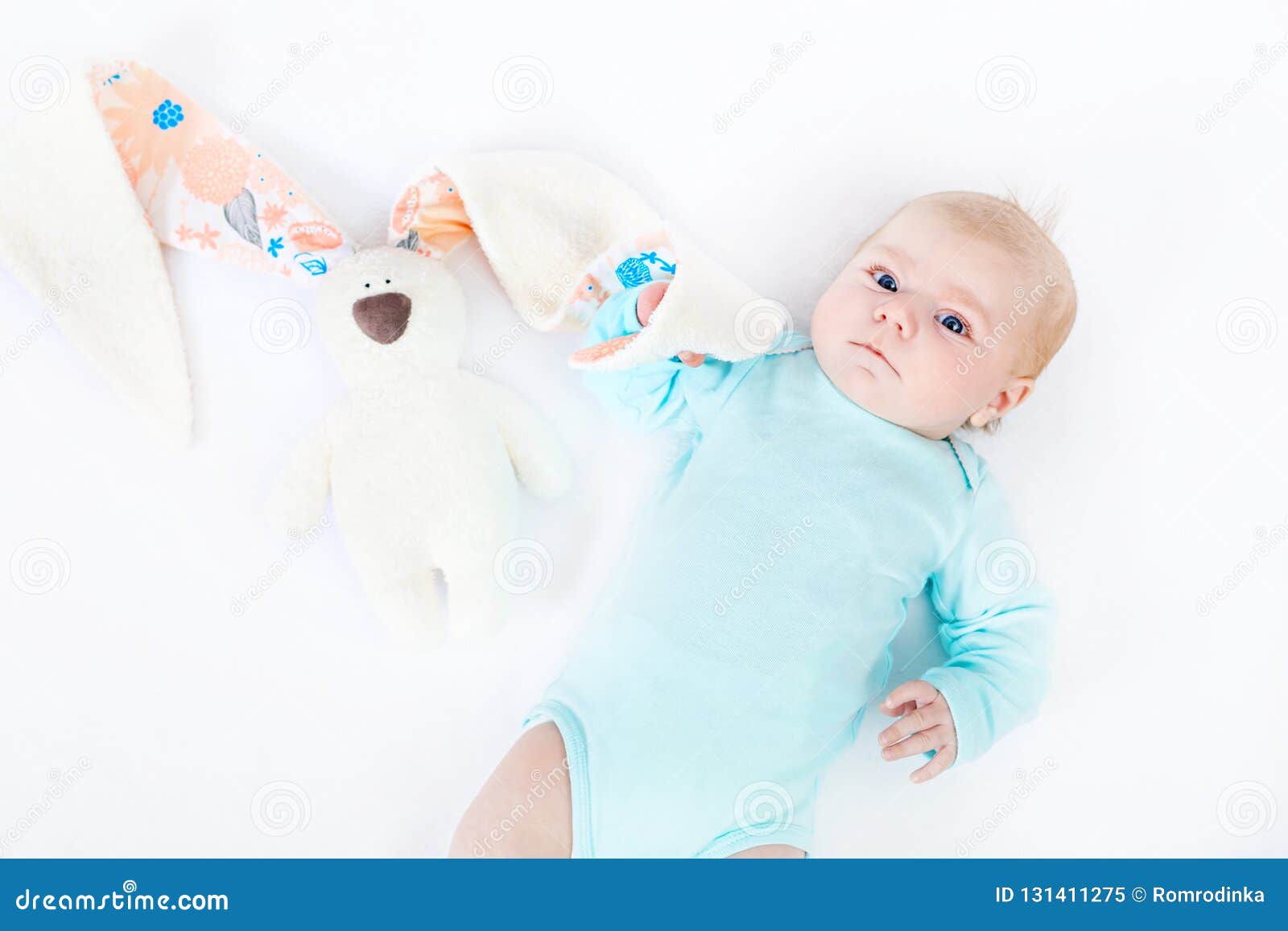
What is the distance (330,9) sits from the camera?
154 cm

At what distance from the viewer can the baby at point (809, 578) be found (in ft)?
4.36

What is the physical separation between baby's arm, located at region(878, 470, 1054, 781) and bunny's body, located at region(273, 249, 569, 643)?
1.97 feet

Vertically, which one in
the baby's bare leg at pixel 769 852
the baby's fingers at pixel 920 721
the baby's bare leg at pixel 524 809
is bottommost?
the baby's bare leg at pixel 524 809

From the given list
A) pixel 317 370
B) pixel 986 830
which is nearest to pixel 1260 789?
pixel 986 830

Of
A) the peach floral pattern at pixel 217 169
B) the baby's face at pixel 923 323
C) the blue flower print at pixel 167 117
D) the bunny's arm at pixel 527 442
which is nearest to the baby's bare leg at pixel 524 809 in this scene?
the bunny's arm at pixel 527 442

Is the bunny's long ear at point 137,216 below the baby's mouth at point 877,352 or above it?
below

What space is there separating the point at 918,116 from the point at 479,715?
1.11m

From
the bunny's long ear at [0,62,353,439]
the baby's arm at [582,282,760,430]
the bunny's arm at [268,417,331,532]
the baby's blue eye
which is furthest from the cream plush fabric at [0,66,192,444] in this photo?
the baby's blue eye

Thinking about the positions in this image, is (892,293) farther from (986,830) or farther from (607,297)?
(986,830)

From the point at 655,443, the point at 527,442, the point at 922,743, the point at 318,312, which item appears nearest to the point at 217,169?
the point at 318,312

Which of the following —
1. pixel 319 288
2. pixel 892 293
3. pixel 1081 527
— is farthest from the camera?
pixel 1081 527

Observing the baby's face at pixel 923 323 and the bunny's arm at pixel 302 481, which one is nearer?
the baby's face at pixel 923 323

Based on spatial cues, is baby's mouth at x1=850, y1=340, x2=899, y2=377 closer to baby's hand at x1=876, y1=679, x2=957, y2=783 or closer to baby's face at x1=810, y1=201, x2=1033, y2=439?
baby's face at x1=810, y1=201, x2=1033, y2=439

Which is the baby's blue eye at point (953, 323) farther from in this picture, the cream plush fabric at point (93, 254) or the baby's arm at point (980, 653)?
the cream plush fabric at point (93, 254)
